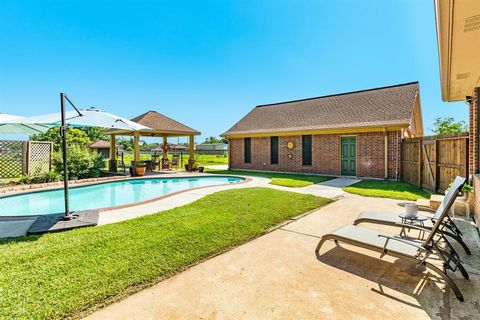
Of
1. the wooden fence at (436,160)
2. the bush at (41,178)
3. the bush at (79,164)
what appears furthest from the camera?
the bush at (79,164)

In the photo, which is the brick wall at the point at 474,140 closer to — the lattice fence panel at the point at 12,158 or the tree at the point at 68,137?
the lattice fence panel at the point at 12,158

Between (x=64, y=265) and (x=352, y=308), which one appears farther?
(x=64, y=265)

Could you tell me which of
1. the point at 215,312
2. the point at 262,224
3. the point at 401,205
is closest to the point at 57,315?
the point at 215,312

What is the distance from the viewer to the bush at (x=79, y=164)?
12.1 metres

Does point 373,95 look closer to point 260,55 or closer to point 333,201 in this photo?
point 260,55

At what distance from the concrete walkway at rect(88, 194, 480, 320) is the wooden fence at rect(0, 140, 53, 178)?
1381cm

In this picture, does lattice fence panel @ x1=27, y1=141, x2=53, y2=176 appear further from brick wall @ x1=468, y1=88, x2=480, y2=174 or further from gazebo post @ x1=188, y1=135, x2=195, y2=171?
brick wall @ x1=468, y1=88, x2=480, y2=174

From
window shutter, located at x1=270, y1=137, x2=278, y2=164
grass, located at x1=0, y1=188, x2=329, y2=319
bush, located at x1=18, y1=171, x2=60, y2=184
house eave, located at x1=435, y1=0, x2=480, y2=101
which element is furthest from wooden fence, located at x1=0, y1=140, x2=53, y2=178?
house eave, located at x1=435, y1=0, x2=480, y2=101

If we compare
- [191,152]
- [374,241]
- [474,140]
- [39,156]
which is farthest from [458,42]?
[39,156]

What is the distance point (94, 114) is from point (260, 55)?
14.5 m

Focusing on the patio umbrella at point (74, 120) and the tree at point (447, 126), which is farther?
the tree at point (447, 126)

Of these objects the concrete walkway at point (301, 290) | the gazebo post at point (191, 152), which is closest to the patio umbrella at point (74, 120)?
the concrete walkway at point (301, 290)

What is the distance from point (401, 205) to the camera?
703cm

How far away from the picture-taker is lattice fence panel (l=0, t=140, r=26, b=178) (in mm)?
12703
